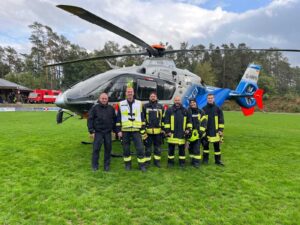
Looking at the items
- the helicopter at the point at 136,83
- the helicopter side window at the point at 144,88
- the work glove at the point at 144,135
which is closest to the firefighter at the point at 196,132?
the work glove at the point at 144,135

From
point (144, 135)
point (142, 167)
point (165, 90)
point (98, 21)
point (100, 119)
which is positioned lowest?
point (142, 167)

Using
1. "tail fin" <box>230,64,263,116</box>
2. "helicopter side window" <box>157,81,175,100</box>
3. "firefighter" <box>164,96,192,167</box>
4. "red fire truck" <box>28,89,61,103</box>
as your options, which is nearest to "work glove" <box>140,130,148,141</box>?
"firefighter" <box>164,96,192,167</box>

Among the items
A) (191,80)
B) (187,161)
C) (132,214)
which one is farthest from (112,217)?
(191,80)

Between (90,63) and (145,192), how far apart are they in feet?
190

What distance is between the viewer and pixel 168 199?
417 cm

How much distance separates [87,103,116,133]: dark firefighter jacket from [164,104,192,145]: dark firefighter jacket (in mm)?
1320

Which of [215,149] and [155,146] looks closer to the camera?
[155,146]

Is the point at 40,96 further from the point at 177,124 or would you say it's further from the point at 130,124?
the point at 177,124

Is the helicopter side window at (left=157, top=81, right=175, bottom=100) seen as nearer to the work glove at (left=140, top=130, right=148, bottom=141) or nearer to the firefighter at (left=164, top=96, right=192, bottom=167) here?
the firefighter at (left=164, top=96, right=192, bottom=167)

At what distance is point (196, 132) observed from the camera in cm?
601

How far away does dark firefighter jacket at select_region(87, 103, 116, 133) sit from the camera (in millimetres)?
5438

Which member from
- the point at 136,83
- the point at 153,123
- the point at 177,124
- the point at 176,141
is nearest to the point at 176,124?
the point at 177,124

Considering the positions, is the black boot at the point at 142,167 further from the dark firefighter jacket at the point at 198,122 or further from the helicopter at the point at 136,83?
the helicopter at the point at 136,83

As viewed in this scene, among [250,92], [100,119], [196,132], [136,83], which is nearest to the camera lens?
[100,119]
